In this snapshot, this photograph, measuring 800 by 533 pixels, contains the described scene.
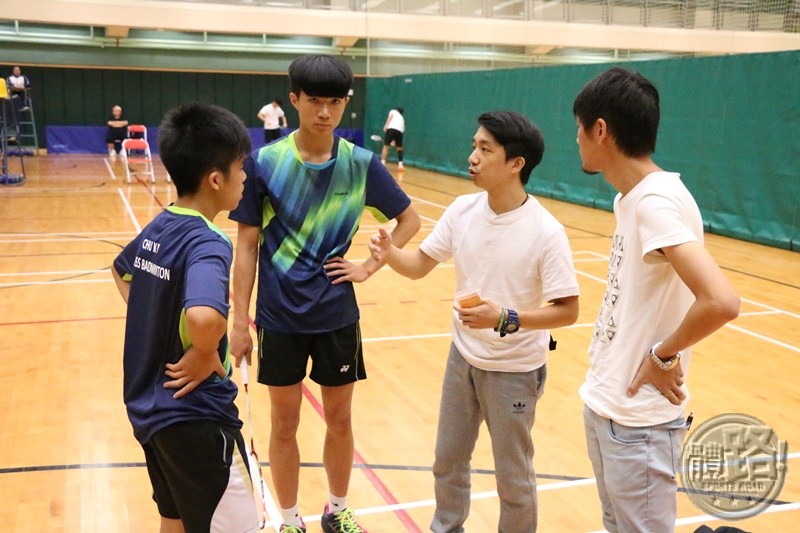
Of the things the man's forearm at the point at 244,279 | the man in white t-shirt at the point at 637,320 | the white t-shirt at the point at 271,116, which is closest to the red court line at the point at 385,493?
the man's forearm at the point at 244,279

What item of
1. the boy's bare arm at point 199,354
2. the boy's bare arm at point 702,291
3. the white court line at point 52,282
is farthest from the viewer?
the white court line at point 52,282

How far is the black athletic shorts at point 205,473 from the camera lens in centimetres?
201

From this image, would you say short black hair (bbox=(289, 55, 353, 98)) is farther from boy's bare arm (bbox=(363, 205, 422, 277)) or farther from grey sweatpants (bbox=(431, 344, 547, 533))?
grey sweatpants (bbox=(431, 344, 547, 533))

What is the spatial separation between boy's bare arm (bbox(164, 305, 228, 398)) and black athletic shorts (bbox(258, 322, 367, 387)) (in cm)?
73

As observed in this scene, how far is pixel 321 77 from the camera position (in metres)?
2.64

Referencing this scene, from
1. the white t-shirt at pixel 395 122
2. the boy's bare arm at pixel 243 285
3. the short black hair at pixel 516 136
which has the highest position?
the short black hair at pixel 516 136

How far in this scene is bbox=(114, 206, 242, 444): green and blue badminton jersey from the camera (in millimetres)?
1932

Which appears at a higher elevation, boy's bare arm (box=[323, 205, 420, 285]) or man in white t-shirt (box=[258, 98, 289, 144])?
boy's bare arm (box=[323, 205, 420, 285])

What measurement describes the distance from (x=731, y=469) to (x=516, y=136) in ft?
4.20

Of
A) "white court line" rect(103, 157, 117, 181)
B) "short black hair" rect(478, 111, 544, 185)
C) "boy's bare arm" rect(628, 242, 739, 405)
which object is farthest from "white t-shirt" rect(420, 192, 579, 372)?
"white court line" rect(103, 157, 117, 181)

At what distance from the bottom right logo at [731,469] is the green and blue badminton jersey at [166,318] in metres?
1.60

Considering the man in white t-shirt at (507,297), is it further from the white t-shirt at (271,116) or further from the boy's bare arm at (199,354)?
the white t-shirt at (271,116)

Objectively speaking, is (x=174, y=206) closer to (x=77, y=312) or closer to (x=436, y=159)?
(x=77, y=312)

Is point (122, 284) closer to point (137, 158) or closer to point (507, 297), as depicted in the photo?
point (507, 297)
